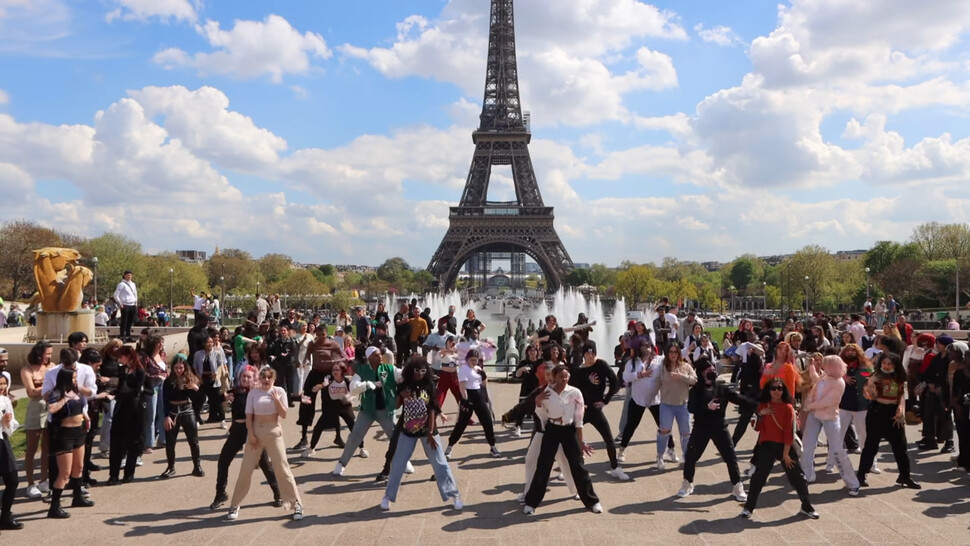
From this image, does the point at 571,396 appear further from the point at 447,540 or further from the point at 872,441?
the point at 872,441

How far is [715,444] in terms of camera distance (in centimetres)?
812

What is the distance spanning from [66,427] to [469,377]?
502 centimetres

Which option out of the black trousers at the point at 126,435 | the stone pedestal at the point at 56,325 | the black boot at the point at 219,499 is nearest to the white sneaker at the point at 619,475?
the black boot at the point at 219,499

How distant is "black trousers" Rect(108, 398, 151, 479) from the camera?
9086mm

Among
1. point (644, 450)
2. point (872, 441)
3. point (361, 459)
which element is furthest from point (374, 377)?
point (872, 441)

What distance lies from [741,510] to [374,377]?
460 cm

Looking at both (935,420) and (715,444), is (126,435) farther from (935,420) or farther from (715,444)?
(935,420)

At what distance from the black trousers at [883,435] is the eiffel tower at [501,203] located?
6898 centimetres

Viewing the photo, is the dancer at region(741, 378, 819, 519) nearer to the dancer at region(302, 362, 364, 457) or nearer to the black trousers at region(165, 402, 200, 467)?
the dancer at region(302, 362, 364, 457)

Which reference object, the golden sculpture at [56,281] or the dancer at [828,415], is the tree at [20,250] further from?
the dancer at [828,415]

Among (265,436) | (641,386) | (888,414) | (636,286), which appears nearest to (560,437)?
(641,386)

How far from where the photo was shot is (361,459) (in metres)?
10.4

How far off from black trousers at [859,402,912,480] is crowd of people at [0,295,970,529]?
17 millimetres

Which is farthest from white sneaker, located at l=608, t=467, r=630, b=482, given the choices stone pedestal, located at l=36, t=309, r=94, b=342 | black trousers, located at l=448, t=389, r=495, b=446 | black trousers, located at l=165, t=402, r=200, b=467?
stone pedestal, located at l=36, t=309, r=94, b=342
